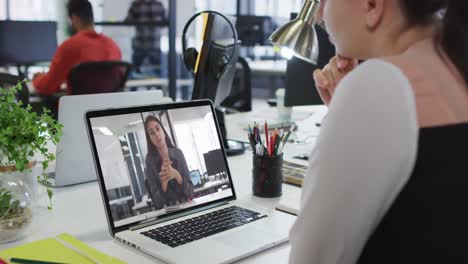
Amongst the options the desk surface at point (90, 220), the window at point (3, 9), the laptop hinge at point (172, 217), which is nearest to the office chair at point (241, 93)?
the desk surface at point (90, 220)

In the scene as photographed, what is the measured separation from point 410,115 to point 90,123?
27.4 inches

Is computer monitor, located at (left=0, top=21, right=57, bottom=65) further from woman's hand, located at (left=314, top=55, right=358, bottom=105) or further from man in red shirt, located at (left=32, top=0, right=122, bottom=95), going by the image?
woman's hand, located at (left=314, top=55, right=358, bottom=105)

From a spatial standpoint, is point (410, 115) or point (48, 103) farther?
point (48, 103)

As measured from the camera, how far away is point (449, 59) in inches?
26.9

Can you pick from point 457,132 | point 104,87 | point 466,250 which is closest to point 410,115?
point 457,132

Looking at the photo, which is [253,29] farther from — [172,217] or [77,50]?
[172,217]

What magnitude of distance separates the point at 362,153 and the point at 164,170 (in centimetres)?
62

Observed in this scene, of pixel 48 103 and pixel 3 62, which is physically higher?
pixel 3 62

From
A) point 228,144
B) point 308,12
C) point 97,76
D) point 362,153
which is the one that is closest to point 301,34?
point 308,12

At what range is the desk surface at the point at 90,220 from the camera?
0.97 meters

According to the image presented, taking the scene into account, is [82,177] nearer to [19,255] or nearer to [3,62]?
[19,255]

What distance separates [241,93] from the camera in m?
3.21

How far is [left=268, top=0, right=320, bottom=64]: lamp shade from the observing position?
1.52m

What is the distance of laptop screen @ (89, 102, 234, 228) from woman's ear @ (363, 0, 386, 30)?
58 centimetres
